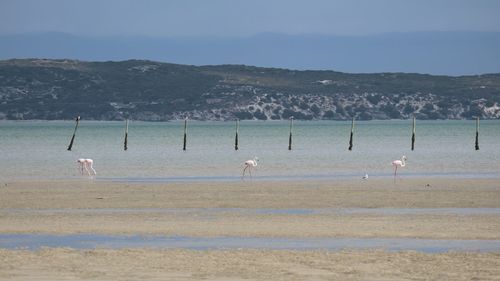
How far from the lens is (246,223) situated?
87.0 ft

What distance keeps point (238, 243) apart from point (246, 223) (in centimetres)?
377

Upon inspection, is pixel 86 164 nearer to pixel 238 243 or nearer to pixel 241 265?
pixel 238 243

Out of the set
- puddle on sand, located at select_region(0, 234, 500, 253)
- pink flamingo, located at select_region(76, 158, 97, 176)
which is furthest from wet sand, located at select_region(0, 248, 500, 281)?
pink flamingo, located at select_region(76, 158, 97, 176)

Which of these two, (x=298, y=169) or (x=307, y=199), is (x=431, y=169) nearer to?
(x=298, y=169)

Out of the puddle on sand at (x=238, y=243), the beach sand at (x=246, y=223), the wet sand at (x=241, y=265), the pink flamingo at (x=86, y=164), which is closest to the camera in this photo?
the wet sand at (x=241, y=265)

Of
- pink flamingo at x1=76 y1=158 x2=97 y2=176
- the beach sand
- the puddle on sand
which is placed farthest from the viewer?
pink flamingo at x1=76 y1=158 x2=97 y2=176

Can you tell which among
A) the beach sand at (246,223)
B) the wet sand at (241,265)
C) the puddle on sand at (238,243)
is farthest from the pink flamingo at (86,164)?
the wet sand at (241,265)

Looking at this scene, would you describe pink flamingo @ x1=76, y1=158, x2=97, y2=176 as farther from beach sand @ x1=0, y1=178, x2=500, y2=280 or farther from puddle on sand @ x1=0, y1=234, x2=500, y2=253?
puddle on sand @ x1=0, y1=234, x2=500, y2=253

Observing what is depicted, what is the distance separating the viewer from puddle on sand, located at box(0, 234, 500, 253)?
72.0ft

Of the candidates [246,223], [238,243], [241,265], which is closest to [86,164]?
[246,223]

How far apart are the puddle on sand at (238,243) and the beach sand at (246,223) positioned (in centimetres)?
69

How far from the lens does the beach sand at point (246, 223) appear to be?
61.7 ft

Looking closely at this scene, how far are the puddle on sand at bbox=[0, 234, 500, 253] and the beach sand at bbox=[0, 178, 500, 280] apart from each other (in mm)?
690

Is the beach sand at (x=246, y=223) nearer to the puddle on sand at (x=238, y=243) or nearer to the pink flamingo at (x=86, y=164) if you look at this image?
the puddle on sand at (x=238, y=243)
